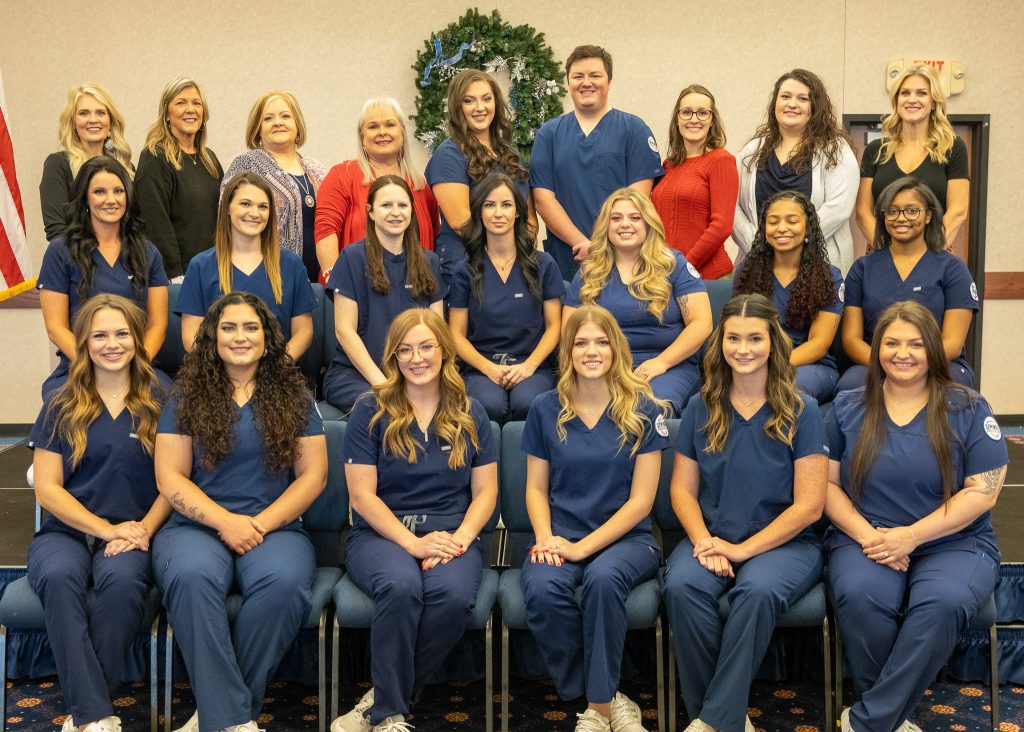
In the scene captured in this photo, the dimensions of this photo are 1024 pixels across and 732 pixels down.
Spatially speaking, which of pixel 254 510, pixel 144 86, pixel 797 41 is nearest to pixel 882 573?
pixel 254 510

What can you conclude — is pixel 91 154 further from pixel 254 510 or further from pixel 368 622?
pixel 368 622

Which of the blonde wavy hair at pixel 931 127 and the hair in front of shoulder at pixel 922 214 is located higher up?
the blonde wavy hair at pixel 931 127

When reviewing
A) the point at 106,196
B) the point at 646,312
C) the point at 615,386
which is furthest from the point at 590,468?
the point at 106,196

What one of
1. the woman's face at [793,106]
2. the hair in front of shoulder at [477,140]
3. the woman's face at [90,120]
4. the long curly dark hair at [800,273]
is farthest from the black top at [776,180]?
the woman's face at [90,120]

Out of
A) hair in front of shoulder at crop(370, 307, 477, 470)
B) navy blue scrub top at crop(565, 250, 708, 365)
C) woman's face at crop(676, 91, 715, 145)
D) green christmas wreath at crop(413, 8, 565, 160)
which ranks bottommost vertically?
hair in front of shoulder at crop(370, 307, 477, 470)

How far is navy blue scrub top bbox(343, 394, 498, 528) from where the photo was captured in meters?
3.15

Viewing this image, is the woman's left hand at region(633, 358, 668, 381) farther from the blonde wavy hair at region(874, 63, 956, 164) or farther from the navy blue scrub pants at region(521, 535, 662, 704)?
the blonde wavy hair at region(874, 63, 956, 164)

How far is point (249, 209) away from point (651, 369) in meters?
1.45

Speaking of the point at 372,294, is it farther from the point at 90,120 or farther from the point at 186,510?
the point at 90,120

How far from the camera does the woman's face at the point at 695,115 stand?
423 cm

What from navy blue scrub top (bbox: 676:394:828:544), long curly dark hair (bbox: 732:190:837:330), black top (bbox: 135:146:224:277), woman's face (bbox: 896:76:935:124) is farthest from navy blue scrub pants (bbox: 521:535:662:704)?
woman's face (bbox: 896:76:935:124)

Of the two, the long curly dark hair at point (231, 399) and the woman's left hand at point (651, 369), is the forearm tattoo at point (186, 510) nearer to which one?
the long curly dark hair at point (231, 399)

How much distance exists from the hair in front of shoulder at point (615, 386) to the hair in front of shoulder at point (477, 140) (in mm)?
1159

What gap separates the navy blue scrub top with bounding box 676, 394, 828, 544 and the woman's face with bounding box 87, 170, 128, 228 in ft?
7.01
